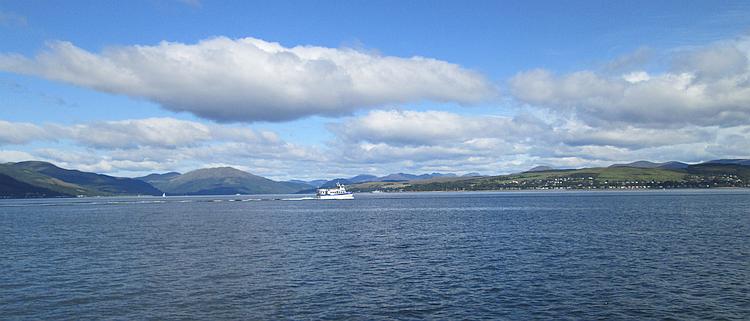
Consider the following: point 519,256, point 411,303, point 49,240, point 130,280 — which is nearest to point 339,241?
point 519,256

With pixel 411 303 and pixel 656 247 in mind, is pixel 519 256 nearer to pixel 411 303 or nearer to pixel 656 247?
pixel 656 247

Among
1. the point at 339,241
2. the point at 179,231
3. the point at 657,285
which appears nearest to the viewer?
the point at 657,285

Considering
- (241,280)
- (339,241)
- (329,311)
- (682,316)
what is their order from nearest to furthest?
(682,316), (329,311), (241,280), (339,241)

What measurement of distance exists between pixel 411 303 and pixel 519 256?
92.6ft

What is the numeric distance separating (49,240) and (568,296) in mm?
91412

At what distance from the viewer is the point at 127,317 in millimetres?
39562

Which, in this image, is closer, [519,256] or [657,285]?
[657,285]

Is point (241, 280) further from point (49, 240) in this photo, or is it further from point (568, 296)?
point (49, 240)

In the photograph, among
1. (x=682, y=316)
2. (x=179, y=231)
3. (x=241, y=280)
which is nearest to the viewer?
(x=682, y=316)

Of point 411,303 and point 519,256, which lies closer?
point 411,303

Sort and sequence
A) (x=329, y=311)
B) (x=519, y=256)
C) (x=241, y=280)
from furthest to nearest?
(x=519, y=256), (x=241, y=280), (x=329, y=311)

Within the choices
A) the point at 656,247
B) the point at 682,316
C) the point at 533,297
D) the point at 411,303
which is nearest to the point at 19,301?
the point at 411,303

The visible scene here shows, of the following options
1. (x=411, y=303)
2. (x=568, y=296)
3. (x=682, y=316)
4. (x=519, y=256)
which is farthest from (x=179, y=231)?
(x=682, y=316)

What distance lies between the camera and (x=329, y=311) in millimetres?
40750
